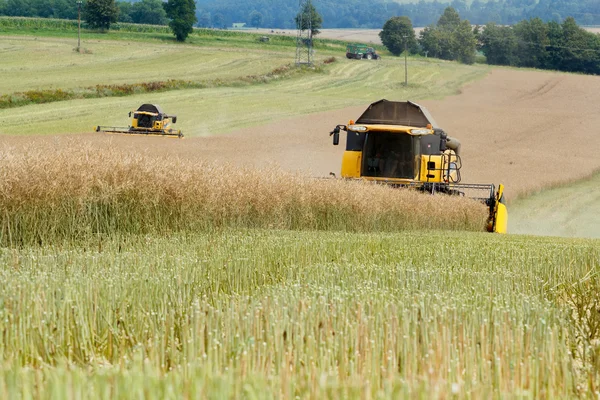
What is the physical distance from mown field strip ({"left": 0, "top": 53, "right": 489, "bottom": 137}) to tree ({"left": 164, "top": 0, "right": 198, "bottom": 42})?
13720 millimetres

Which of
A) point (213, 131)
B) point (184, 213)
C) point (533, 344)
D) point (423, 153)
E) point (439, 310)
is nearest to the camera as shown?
point (533, 344)

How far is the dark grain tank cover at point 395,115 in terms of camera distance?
20.7 metres

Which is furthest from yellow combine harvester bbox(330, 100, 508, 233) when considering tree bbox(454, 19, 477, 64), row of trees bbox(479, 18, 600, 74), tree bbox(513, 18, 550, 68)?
→ tree bbox(513, 18, 550, 68)

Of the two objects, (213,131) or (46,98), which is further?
(46,98)

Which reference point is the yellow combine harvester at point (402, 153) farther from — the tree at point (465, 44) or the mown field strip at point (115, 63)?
the tree at point (465, 44)

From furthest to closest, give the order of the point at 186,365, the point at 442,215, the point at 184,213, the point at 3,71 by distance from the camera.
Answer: the point at 3,71, the point at 442,215, the point at 184,213, the point at 186,365

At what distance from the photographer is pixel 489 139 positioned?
4241cm

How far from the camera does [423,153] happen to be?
811 inches

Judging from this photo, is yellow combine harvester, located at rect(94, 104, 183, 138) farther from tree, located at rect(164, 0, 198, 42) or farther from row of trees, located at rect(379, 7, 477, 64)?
row of trees, located at rect(379, 7, 477, 64)

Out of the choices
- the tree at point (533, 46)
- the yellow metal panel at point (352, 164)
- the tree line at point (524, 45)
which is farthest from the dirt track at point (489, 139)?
the tree at point (533, 46)

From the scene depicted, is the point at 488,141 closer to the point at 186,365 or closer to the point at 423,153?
the point at 423,153

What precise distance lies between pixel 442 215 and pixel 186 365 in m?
14.7

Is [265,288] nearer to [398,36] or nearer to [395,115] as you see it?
[395,115]

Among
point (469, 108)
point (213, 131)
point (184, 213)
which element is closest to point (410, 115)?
point (184, 213)
